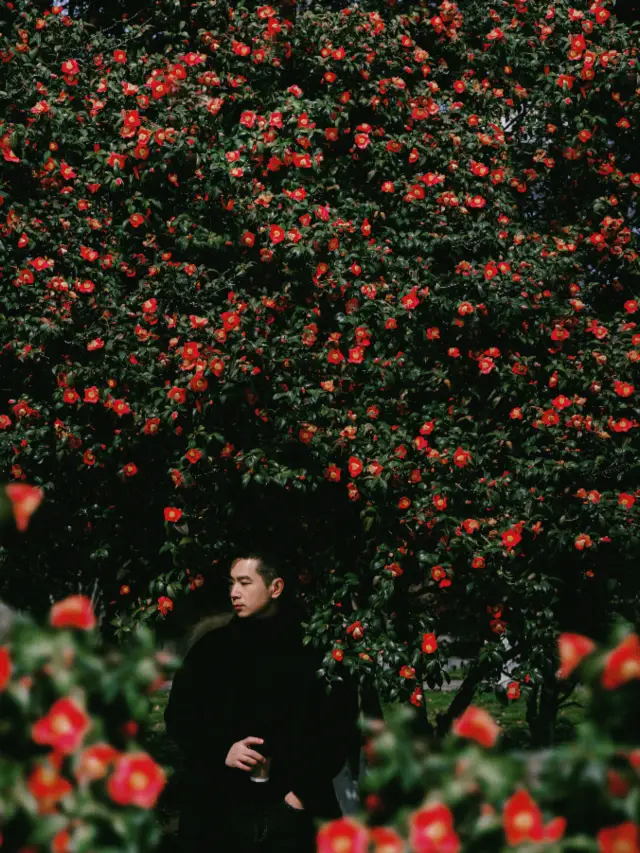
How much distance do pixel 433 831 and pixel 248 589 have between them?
6.27 feet

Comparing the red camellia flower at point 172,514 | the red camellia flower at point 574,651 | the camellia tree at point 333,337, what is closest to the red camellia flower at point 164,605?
the camellia tree at point 333,337

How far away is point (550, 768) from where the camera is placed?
1419 mm

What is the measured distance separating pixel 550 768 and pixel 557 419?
2.93 meters

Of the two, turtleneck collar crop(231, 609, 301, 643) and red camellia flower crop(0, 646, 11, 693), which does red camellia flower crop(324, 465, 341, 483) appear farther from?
red camellia flower crop(0, 646, 11, 693)

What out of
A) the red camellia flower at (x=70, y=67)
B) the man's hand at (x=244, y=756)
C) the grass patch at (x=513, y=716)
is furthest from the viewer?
the grass patch at (x=513, y=716)

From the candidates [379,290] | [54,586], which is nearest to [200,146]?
[379,290]

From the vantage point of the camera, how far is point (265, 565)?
3.24m

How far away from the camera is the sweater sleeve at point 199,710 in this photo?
10.5 feet

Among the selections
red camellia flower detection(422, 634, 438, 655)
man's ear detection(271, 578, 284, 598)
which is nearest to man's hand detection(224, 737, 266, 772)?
man's ear detection(271, 578, 284, 598)

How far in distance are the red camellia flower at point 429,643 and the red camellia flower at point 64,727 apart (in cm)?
266

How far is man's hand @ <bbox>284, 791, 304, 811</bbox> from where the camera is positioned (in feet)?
10.1

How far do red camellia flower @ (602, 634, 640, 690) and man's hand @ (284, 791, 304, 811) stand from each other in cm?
188

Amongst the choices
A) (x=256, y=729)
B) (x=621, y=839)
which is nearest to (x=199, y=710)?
(x=256, y=729)

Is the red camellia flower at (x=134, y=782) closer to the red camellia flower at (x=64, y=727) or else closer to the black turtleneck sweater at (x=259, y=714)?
the red camellia flower at (x=64, y=727)
